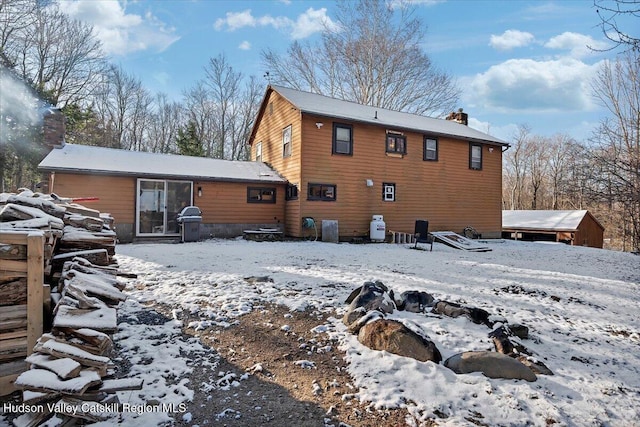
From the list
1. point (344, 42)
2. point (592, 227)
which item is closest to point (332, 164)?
point (344, 42)

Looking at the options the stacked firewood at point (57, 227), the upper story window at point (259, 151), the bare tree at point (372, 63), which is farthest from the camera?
the bare tree at point (372, 63)

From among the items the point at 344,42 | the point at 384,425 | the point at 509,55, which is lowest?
Result: the point at 384,425

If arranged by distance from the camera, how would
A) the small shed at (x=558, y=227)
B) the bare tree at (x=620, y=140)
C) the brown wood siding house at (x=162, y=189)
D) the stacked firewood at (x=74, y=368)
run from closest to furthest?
the stacked firewood at (x=74, y=368)
the bare tree at (x=620, y=140)
the brown wood siding house at (x=162, y=189)
the small shed at (x=558, y=227)

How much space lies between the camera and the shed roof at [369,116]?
12.4m

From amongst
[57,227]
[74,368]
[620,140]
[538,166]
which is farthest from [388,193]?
[538,166]

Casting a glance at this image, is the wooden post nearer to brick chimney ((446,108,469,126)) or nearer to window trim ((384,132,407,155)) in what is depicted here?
window trim ((384,132,407,155))

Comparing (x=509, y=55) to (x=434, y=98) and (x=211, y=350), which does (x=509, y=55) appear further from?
(x=211, y=350)

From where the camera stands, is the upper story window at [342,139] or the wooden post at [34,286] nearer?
the wooden post at [34,286]

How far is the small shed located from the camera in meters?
20.7

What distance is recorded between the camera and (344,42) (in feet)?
72.5

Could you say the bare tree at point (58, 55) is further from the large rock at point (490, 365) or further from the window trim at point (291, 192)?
the large rock at point (490, 365)

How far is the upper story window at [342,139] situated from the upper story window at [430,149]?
Result: 3.63 metres

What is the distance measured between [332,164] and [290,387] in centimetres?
1017

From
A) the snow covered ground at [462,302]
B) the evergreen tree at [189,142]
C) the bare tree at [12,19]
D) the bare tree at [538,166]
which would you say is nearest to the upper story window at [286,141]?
the snow covered ground at [462,302]
